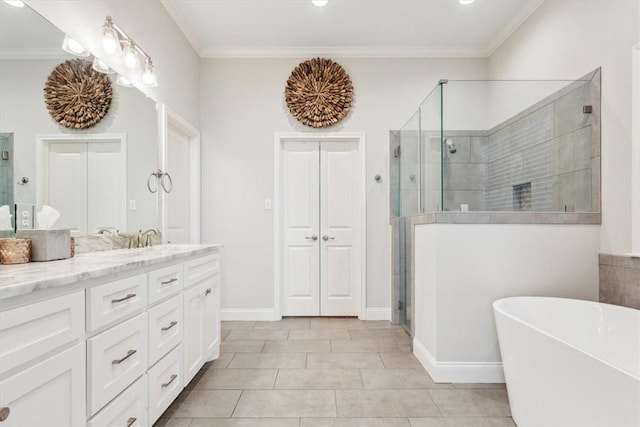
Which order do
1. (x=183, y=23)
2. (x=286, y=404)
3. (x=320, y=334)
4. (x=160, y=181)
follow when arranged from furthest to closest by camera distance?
(x=320, y=334), (x=183, y=23), (x=160, y=181), (x=286, y=404)

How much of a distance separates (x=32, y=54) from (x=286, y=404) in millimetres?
2241

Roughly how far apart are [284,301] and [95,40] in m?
2.88

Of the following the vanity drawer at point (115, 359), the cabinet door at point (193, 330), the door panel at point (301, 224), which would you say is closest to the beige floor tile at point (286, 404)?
the cabinet door at point (193, 330)

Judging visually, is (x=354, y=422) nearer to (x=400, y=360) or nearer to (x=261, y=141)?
(x=400, y=360)

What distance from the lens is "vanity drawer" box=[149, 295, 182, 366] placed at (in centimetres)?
160

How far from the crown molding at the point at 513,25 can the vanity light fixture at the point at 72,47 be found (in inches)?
132

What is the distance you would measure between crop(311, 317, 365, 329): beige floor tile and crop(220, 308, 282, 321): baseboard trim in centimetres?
44

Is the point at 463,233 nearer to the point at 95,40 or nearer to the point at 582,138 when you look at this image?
the point at 582,138

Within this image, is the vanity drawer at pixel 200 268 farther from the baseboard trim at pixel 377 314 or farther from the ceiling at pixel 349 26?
the ceiling at pixel 349 26

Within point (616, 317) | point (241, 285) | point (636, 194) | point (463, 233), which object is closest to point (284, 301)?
point (241, 285)

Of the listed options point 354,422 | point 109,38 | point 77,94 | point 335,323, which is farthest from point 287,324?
point 109,38

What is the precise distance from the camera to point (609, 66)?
84.0 inches

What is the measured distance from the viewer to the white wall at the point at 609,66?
202cm

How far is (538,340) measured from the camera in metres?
1.54
